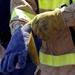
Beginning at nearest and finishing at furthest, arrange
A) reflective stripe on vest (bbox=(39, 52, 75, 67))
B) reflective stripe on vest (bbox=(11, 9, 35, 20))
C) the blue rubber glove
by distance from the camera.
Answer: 1. the blue rubber glove
2. reflective stripe on vest (bbox=(39, 52, 75, 67))
3. reflective stripe on vest (bbox=(11, 9, 35, 20))

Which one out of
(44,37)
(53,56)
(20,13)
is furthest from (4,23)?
(44,37)

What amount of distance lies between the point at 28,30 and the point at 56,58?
Result: 22 centimetres

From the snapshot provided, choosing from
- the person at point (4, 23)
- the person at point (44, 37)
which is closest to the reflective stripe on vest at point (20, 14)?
the person at point (44, 37)

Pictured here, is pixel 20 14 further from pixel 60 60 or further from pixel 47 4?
pixel 60 60

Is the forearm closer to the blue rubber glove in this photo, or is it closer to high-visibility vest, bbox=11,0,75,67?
high-visibility vest, bbox=11,0,75,67

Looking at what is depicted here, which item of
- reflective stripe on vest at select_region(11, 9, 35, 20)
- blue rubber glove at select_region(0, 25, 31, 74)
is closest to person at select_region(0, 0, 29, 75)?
reflective stripe on vest at select_region(11, 9, 35, 20)

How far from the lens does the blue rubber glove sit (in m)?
1.24

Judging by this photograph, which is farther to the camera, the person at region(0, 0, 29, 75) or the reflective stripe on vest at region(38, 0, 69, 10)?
Result: the person at region(0, 0, 29, 75)

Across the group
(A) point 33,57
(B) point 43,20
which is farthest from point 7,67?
(B) point 43,20

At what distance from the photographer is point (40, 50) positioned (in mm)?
1546

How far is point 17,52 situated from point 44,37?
14cm

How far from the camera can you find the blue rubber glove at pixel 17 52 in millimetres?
1240

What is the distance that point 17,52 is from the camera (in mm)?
1269

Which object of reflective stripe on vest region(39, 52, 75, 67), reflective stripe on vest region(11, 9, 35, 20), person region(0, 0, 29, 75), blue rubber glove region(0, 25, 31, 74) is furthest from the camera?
person region(0, 0, 29, 75)
